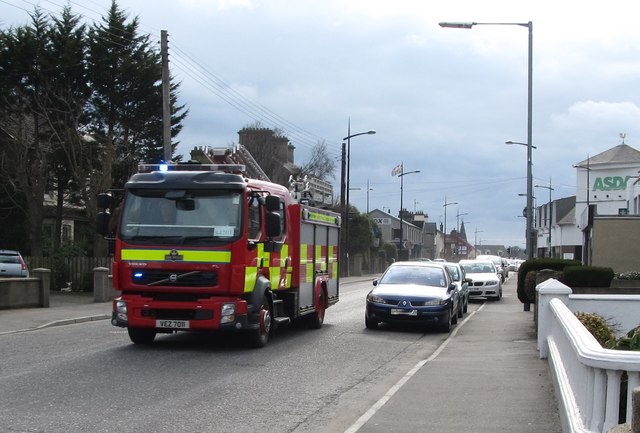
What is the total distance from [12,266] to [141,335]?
17.7 meters

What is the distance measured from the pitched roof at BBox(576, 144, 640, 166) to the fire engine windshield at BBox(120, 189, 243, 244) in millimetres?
64585

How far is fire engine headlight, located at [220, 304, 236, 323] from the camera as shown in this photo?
40.2 ft

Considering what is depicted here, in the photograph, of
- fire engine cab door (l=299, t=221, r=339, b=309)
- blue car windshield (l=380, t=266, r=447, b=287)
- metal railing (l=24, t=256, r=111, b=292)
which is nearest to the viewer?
fire engine cab door (l=299, t=221, r=339, b=309)

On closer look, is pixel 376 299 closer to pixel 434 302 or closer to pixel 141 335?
pixel 434 302

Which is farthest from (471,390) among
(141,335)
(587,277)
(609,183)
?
(609,183)

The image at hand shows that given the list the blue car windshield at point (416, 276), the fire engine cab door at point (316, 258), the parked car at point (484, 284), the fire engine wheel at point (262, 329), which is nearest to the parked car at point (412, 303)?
the blue car windshield at point (416, 276)

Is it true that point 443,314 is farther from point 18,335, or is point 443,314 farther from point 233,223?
point 18,335

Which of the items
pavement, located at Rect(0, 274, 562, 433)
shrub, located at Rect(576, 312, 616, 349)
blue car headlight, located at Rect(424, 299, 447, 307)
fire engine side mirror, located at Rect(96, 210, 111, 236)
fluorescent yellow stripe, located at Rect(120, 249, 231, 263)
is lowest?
pavement, located at Rect(0, 274, 562, 433)

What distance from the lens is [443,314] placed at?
55.6ft

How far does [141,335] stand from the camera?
530 inches

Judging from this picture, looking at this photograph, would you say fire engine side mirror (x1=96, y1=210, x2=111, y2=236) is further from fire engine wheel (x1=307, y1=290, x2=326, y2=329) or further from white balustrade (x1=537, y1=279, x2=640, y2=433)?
white balustrade (x1=537, y1=279, x2=640, y2=433)

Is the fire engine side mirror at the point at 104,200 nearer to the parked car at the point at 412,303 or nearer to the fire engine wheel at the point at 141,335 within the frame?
the fire engine wheel at the point at 141,335

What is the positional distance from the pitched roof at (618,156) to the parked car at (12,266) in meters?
56.3

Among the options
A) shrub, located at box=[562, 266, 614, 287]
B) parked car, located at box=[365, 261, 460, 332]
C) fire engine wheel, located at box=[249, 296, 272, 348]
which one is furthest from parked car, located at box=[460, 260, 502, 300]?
fire engine wheel, located at box=[249, 296, 272, 348]
